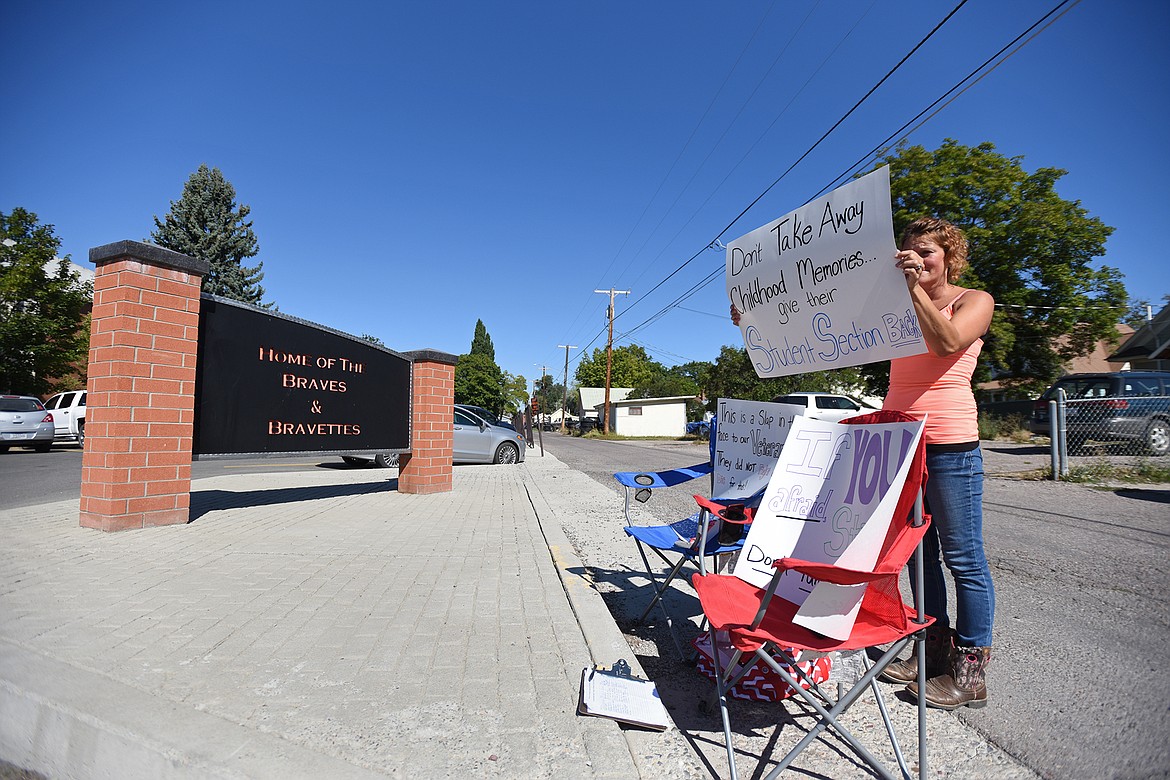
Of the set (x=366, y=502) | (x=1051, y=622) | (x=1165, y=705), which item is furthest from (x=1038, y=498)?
(x=366, y=502)

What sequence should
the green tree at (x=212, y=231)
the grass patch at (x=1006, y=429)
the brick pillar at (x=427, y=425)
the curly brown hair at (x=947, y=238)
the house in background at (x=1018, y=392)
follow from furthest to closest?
the green tree at (x=212, y=231)
the house in background at (x=1018, y=392)
the grass patch at (x=1006, y=429)
the brick pillar at (x=427, y=425)
the curly brown hair at (x=947, y=238)

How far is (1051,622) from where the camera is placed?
330cm

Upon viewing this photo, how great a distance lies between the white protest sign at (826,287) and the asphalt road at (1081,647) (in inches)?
58.3

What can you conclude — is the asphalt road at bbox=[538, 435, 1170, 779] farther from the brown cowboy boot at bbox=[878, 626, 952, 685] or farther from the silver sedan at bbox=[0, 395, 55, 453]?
the silver sedan at bbox=[0, 395, 55, 453]

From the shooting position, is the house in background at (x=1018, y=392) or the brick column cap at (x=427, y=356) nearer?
the brick column cap at (x=427, y=356)

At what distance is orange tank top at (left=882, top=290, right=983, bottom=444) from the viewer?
2.36 m

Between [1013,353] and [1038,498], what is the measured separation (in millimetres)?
21614

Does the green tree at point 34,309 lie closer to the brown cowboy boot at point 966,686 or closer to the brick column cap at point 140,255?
the brick column cap at point 140,255

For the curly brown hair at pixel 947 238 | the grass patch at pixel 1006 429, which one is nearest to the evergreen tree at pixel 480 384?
the grass patch at pixel 1006 429

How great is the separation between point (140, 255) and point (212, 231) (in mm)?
36475

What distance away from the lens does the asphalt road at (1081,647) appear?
207cm

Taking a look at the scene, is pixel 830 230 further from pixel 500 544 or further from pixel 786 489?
pixel 500 544

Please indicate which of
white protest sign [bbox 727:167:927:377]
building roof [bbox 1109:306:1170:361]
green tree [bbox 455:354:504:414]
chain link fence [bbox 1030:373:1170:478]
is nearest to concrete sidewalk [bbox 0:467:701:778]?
white protest sign [bbox 727:167:927:377]

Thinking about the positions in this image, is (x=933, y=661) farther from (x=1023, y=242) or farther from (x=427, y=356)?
(x=1023, y=242)
